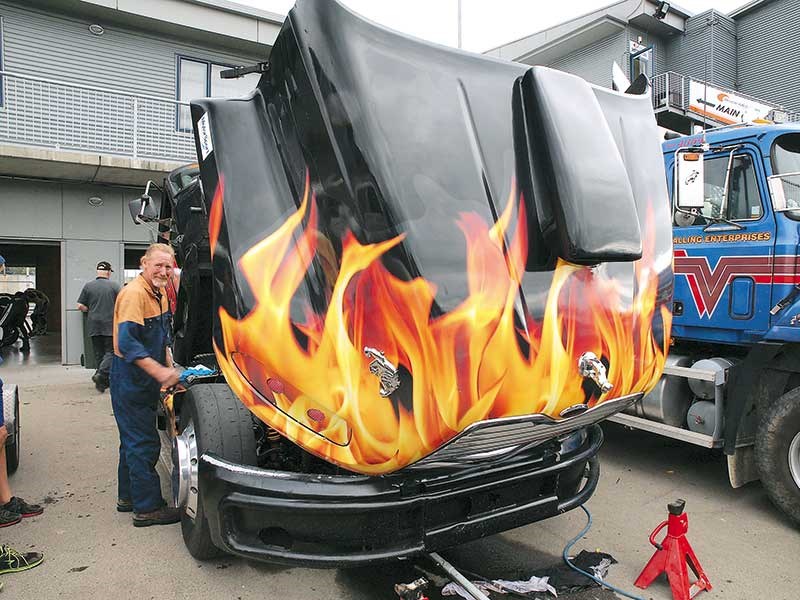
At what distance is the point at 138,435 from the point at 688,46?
936 inches

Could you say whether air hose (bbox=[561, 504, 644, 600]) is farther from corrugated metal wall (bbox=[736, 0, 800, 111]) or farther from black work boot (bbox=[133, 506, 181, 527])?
corrugated metal wall (bbox=[736, 0, 800, 111])

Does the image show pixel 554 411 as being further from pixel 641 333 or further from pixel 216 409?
pixel 216 409

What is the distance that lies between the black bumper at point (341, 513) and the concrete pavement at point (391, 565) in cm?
76

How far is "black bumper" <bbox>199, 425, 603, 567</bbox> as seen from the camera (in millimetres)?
2484


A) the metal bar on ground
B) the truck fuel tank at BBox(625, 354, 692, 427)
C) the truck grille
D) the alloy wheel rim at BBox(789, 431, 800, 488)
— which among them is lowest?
the metal bar on ground

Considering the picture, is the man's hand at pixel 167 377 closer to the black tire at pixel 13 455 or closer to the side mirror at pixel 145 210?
the black tire at pixel 13 455

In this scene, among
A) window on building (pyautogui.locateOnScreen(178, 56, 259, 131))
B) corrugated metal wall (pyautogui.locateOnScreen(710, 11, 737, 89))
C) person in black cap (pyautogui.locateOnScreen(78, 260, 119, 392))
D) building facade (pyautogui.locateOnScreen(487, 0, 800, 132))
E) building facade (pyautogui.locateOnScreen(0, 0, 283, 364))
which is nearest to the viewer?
person in black cap (pyautogui.locateOnScreen(78, 260, 119, 392))

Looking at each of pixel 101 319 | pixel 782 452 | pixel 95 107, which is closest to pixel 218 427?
pixel 782 452

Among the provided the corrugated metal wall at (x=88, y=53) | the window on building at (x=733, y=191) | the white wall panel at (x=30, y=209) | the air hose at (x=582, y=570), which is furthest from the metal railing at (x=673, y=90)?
the air hose at (x=582, y=570)

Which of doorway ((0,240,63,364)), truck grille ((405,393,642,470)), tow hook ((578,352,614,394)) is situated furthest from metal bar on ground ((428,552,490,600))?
doorway ((0,240,63,364))

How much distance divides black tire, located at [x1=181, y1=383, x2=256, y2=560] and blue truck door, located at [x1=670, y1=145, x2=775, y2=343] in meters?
3.63

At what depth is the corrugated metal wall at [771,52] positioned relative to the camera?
19078 mm

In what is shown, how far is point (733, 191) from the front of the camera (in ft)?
14.9

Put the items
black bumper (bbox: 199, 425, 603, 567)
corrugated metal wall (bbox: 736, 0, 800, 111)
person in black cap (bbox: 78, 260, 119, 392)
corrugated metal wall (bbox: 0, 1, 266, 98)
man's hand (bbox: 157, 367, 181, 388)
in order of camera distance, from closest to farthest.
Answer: black bumper (bbox: 199, 425, 603, 567), man's hand (bbox: 157, 367, 181, 388), person in black cap (bbox: 78, 260, 119, 392), corrugated metal wall (bbox: 0, 1, 266, 98), corrugated metal wall (bbox: 736, 0, 800, 111)
